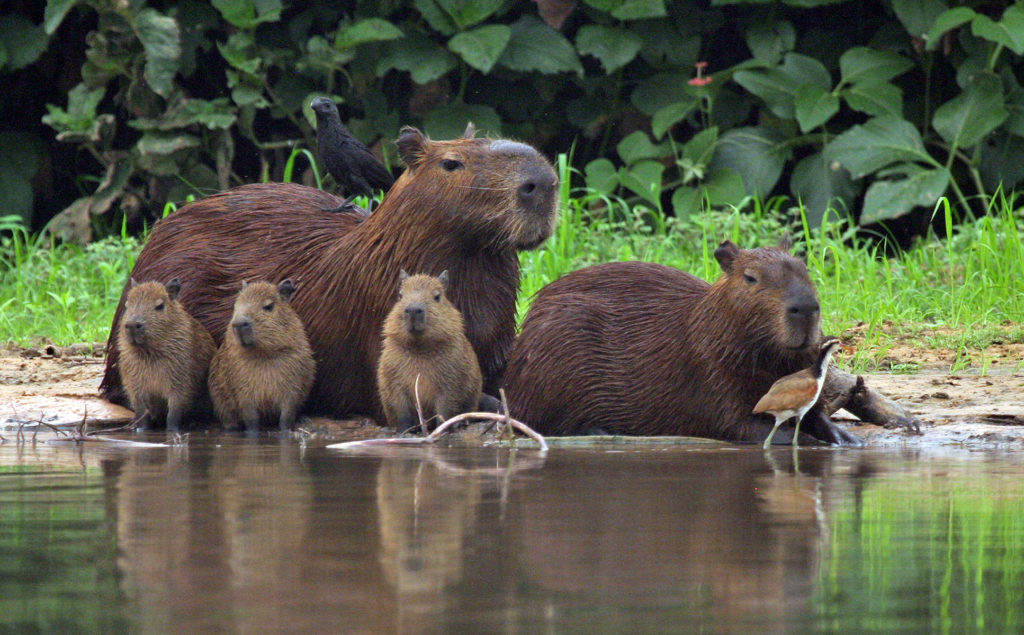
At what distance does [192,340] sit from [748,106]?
4310 millimetres

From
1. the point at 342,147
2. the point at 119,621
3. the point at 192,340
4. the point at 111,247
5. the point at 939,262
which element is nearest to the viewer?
the point at 119,621

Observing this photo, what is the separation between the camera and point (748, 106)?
8414 mm

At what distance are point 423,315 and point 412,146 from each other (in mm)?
660

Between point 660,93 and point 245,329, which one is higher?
point 660,93

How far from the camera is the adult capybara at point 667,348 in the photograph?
14.7ft

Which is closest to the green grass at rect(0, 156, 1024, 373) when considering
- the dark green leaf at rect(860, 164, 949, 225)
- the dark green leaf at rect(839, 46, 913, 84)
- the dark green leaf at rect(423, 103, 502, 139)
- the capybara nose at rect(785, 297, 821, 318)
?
the dark green leaf at rect(860, 164, 949, 225)

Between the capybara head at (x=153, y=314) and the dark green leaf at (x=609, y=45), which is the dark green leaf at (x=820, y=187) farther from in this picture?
the capybara head at (x=153, y=314)

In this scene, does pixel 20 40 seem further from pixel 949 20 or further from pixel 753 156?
pixel 949 20

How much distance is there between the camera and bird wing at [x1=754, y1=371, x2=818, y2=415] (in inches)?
167

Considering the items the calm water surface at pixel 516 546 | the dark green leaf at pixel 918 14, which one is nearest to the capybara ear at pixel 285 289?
the calm water surface at pixel 516 546

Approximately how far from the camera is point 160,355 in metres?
4.99

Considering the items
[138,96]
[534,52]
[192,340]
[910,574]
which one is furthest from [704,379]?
[138,96]

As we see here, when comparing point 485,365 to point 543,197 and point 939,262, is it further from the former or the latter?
point 939,262

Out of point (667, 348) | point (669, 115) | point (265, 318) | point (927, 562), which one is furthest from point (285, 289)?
point (669, 115)
